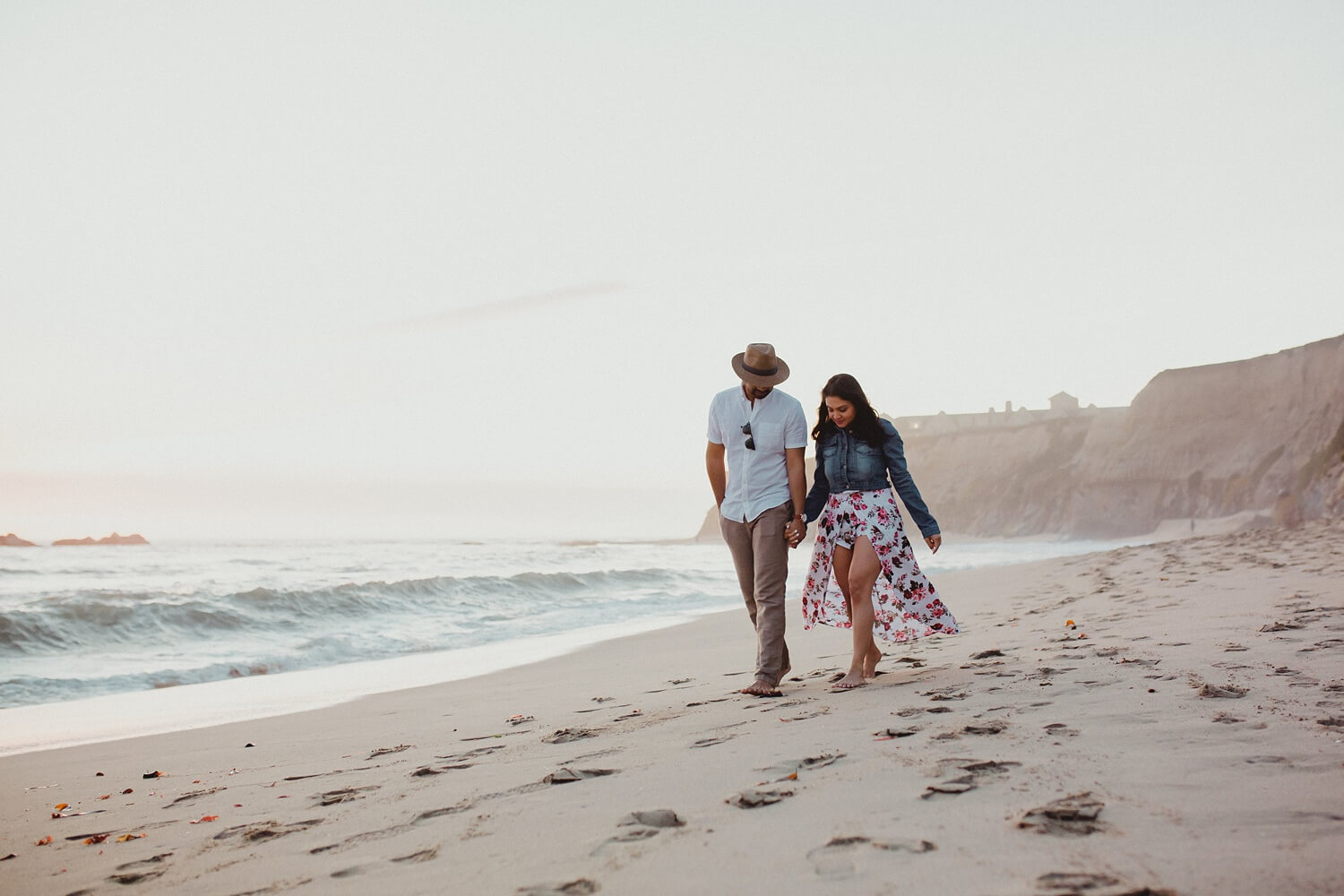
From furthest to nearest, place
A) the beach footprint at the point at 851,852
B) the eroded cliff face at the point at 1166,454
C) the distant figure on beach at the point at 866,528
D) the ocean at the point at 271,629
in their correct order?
1. the eroded cliff face at the point at 1166,454
2. the ocean at the point at 271,629
3. the distant figure on beach at the point at 866,528
4. the beach footprint at the point at 851,852

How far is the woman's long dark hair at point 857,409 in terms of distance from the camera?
14.4 ft

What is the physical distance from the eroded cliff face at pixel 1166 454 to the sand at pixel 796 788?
1380 inches

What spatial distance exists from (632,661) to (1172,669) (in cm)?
471

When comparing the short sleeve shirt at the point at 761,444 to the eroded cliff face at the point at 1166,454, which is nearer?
the short sleeve shirt at the point at 761,444

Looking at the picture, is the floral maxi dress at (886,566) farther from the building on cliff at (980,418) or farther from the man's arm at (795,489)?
the building on cliff at (980,418)

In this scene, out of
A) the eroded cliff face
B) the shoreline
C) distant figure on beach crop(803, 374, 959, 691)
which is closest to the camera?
distant figure on beach crop(803, 374, 959, 691)

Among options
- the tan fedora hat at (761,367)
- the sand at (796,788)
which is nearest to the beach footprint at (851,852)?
the sand at (796,788)

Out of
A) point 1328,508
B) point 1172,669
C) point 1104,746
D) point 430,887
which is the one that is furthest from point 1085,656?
point 1328,508

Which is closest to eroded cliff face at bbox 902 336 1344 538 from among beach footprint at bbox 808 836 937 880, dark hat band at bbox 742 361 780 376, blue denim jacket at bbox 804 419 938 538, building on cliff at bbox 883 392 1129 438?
building on cliff at bbox 883 392 1129 438

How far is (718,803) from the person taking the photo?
2.41 meters

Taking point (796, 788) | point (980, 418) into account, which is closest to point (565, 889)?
point (796, 788)

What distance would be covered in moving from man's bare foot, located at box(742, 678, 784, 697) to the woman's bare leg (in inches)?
11.9

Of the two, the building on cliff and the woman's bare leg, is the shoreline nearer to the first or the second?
the woman's bare leg

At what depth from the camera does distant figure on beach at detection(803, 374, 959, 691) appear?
4391mm
